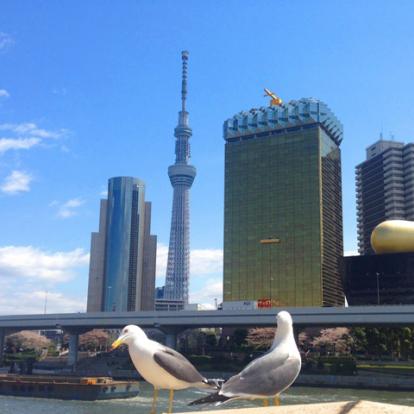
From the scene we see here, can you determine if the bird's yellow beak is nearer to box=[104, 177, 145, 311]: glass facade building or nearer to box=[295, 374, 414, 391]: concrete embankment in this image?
box=[295, 374, 414, 391]: concrete embankment

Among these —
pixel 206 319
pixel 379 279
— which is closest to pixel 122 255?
pixel 206 319

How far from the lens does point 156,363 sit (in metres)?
8.02

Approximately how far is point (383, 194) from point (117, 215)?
3284 inches

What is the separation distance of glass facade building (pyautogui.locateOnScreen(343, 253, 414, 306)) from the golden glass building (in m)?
37.6

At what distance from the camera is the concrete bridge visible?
65250 millimetres

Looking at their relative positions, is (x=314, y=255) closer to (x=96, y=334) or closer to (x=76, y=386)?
(x=96, y=334)

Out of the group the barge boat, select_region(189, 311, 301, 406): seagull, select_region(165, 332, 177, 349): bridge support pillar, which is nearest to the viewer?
select_region(189, 311, 301, 406): seagull

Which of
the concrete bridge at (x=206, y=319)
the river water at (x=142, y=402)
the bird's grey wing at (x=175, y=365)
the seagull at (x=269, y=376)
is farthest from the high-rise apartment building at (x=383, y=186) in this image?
the bird's grey wing at (x=175, y=365)

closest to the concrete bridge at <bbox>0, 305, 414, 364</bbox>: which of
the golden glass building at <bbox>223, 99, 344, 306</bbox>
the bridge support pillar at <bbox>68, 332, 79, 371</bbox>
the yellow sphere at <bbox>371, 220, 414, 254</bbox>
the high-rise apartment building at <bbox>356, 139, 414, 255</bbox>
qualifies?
the bridge support pillar at <bbox>68, 332, 79, 371</bbox>

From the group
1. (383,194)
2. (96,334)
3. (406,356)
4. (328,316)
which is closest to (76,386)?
(328,316)

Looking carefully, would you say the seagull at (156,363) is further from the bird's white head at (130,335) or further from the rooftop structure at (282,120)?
the rooftop structure at (282,120)

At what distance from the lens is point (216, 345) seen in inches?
3738

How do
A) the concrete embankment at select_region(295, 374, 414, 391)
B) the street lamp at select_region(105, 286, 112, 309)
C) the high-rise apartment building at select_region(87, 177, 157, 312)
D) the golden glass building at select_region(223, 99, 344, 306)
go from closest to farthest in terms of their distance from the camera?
the concrete embankment at select_region(295, 374, 414, 391) → the golden glass building at select_region(223, 99, 344, 306) → the street lamp at select_region(105, 286, 112, 309) → the high-rise apartment building at select_region(87, 177, 157, 312)

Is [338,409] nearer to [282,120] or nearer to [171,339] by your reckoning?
[171,339]
